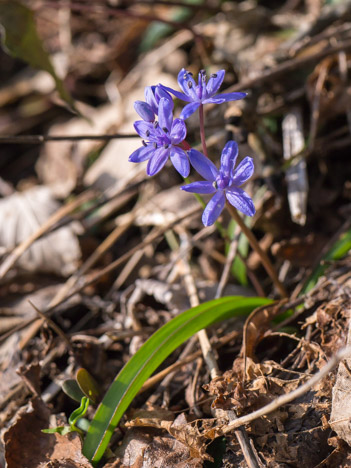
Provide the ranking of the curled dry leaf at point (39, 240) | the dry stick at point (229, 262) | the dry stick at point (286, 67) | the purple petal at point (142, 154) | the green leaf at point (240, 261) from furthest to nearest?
the curled dry leaf at point (39, 240)
the dry stick at point (286, 67)
the green leaf at point (240, 261)
the dry stick at point (229, 262)
the purple petal at point (142, 154)

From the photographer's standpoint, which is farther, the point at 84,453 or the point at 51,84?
the point at 51,84

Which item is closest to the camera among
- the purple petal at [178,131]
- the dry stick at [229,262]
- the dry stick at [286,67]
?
the purple petal at [178,131]

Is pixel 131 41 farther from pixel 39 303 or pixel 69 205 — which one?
pixel 39 303

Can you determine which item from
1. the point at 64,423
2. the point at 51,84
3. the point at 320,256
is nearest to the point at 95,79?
the point at 51,84

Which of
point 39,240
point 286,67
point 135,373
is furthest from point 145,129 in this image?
point 39,240

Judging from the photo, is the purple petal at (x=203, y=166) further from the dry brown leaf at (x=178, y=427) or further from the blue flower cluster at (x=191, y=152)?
the dry brown leaf at (x=178, y=427)

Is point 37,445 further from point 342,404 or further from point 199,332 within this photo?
point 342,404

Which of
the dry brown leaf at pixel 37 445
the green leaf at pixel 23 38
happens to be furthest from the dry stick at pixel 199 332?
the green leaf at pixel 23 38
